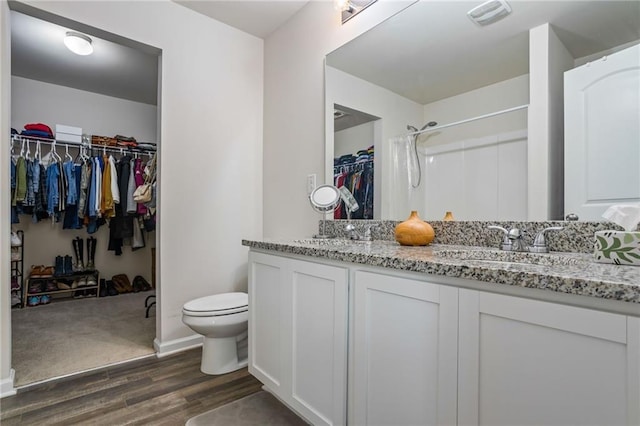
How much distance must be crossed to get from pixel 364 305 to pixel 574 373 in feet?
1.87

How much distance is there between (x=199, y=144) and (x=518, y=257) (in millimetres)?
2220

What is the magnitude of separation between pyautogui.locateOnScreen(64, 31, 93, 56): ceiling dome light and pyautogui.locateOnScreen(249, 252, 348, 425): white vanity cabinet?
249 centimetres

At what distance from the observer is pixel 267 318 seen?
1.54 meters

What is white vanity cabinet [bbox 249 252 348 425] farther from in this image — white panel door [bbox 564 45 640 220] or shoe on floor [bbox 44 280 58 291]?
shoe on floor [bbox 44 280 58 291]

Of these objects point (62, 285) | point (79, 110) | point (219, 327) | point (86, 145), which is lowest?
point (62, 285)

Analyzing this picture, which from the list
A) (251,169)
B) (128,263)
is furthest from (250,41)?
(128,263)

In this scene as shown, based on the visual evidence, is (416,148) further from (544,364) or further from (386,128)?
(544,364)

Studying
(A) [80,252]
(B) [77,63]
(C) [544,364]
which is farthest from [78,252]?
(C) [544,364]

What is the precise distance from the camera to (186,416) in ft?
4.97

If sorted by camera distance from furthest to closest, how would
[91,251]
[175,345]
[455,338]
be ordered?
[91,251], [175,345], [455,338]

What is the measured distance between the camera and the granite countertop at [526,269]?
23.7 inches

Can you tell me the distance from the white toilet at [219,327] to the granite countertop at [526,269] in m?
0.86

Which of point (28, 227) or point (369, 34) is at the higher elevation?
point (369, 34)

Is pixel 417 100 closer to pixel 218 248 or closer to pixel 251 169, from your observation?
pixel 251 169
